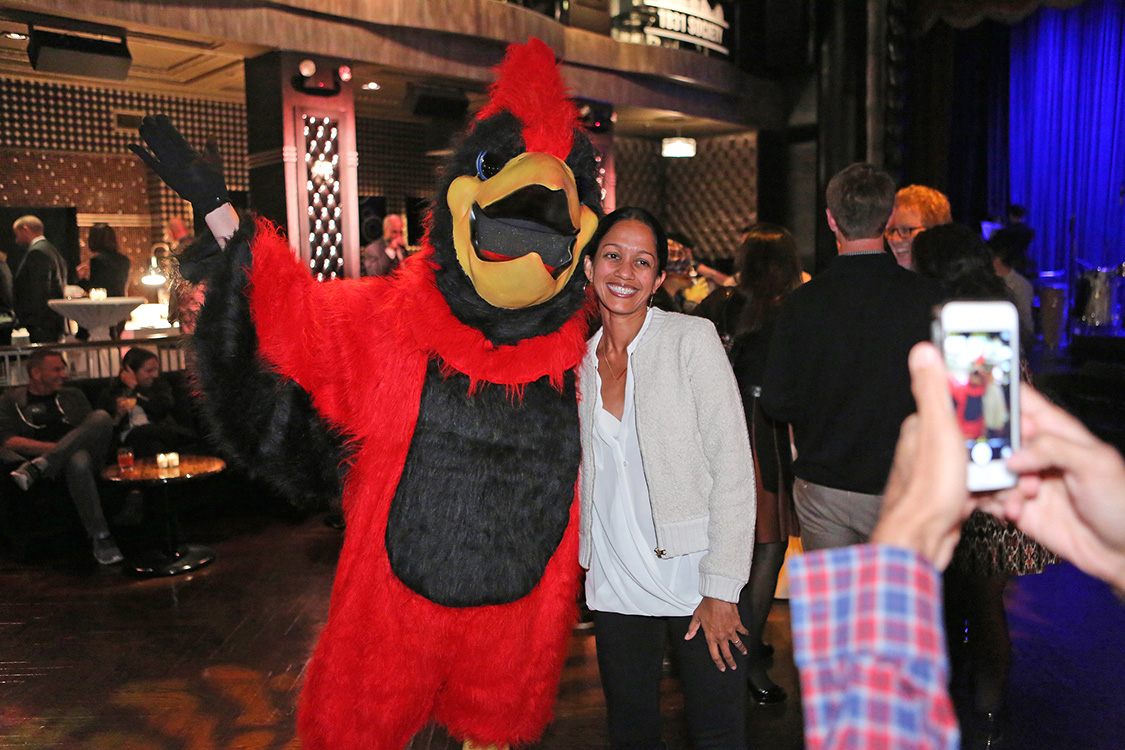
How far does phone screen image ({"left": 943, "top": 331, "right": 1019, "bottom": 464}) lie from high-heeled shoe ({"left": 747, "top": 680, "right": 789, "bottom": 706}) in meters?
2.53

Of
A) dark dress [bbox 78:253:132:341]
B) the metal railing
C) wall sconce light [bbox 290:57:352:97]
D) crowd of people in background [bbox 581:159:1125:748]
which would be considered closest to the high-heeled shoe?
crowd of people in background [bbox 581:159:1125:748]

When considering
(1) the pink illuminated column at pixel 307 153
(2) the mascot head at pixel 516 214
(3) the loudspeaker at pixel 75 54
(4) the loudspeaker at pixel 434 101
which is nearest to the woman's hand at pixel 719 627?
(2) the mascot head at pixel 516 214

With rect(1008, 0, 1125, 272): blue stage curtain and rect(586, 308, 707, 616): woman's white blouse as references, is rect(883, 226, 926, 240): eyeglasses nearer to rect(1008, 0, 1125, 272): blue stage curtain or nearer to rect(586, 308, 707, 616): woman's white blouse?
rect(586, 308, 707, 616): woman's white blouse

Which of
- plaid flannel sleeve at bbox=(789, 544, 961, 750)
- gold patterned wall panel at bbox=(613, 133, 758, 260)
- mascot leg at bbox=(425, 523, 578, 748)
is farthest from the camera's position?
gold patterned wall panel at bbox=(613, 133, 758, 260)

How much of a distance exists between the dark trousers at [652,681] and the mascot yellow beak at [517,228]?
2.42ft

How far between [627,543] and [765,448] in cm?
125

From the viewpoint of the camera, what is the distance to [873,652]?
2.16ft

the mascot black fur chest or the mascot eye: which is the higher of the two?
the mascot eye

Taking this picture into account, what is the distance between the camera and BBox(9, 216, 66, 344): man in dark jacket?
7156 millimetres

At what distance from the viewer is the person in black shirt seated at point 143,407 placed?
5062 mm

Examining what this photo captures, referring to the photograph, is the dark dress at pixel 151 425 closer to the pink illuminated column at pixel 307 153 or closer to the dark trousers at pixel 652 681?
the pink illuminated column at pixel 307 153

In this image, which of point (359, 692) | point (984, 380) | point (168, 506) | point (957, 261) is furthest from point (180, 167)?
point (168, 506)

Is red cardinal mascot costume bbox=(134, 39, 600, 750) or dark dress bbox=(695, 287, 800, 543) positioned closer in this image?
red cardinal mascot costume bbox=(134, 39, 600, 750)

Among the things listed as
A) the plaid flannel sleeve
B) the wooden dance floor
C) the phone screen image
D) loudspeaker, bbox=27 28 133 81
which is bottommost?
the wooden dance floor
